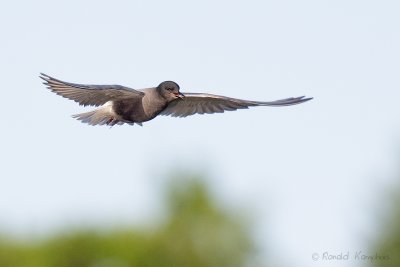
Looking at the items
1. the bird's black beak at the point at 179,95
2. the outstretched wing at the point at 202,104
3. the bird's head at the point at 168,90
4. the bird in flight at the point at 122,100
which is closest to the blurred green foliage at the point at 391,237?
the outstretched wing at the point at 202,104

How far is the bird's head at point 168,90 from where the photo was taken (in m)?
30.6

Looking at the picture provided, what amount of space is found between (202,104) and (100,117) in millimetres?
2013

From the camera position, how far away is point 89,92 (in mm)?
30219

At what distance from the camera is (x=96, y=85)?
2970cm

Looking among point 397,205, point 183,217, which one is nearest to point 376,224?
point 397,205

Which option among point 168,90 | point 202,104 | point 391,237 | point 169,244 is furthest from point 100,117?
point 169,244

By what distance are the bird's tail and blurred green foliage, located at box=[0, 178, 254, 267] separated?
11.8m

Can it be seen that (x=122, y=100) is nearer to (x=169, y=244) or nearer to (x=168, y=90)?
(x=168, y=90)

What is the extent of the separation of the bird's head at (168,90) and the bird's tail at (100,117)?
807 mm

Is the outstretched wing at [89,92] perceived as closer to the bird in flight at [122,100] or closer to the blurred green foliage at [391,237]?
the bird in flight at [122,100]

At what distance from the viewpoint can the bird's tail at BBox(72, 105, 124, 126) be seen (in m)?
30.8

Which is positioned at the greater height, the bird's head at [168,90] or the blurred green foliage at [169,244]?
the bird's head at [168,90]

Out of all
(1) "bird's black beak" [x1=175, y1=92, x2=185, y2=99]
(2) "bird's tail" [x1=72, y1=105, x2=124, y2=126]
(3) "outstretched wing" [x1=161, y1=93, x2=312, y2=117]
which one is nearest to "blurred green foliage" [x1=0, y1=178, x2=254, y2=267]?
(3) "outstretched wing" [x1=161, y1=93, x2=312, y2=117]

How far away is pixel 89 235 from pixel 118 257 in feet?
3.87
